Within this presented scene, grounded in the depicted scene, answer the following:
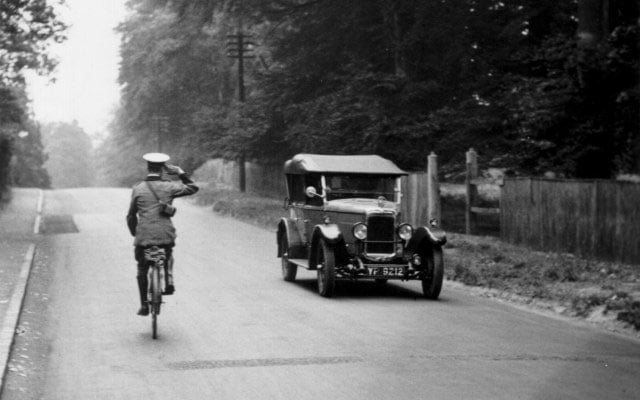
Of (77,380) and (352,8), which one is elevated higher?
(352,8)

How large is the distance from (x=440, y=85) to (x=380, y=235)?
17279 millimetres

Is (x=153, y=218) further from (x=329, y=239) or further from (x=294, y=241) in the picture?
(x=294, y=241)

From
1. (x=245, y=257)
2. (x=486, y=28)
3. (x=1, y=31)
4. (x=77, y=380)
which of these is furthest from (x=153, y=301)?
(x=486, y=28)

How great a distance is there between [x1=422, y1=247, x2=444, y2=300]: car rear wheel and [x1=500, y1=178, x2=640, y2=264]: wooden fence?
4.39m

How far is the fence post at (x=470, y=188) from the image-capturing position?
21.5 metres

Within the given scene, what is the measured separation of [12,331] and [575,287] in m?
7.97

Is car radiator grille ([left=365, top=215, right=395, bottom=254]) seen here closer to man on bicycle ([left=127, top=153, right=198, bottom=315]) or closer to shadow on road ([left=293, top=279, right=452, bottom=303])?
shadow on road ([left=293, top=279, right=452, bottom=303])

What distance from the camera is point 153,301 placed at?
1017 centimetres

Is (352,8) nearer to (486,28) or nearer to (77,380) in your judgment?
(486,28)

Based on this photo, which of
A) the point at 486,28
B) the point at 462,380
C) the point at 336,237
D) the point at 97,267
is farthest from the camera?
the point at 486,28

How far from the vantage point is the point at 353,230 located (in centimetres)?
1374

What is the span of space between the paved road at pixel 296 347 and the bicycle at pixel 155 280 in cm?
29

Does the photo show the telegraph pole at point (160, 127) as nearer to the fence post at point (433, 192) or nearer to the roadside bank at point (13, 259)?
the roadside bank at point (13, 259)

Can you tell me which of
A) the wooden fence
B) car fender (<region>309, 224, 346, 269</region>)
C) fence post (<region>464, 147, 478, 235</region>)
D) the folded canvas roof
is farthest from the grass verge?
car fender (<region>309, 224, 346, 269</region>)
